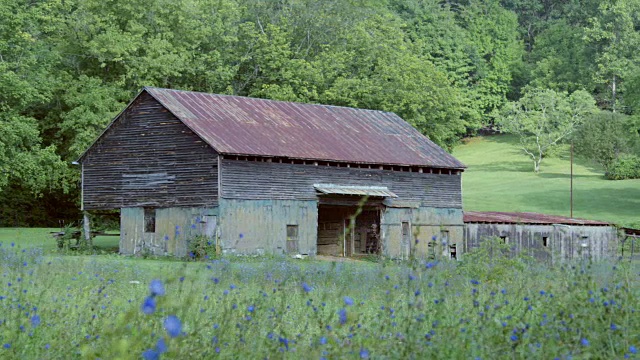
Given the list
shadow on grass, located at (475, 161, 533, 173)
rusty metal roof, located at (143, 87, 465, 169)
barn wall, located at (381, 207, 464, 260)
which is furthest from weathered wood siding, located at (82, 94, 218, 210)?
shadow on grass, located at (475, 161, 533, 173)

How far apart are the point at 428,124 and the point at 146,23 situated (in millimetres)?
16968

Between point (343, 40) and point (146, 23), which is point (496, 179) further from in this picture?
point (146, 23)

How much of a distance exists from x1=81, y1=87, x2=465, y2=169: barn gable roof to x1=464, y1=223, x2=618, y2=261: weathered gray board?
329cm

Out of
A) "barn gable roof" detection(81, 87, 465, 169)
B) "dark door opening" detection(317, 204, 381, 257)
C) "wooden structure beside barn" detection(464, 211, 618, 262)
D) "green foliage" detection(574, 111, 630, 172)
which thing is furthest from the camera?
"green foliage" detection(574, 111, 630, 172)

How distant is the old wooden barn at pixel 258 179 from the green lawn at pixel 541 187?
22187mm

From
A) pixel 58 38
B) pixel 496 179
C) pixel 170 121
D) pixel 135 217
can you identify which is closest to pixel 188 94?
pixel 170 121

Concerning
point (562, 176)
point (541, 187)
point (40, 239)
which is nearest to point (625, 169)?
point (562, 176)

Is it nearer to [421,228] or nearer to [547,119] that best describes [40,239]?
[421,228]

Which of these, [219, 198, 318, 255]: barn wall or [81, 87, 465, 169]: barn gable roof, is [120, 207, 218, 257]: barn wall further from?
[81, 87, 465, 169]: barn gable roof

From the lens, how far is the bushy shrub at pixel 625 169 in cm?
7794

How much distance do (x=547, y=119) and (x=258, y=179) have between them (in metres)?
59.0

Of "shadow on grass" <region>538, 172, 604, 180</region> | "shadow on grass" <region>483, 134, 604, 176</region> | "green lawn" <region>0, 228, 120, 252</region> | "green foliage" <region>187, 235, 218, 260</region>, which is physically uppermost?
"shadow on grass" <region>483, 134, 604, 176</region>

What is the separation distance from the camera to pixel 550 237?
151ft

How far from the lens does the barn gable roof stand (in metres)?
36.8
